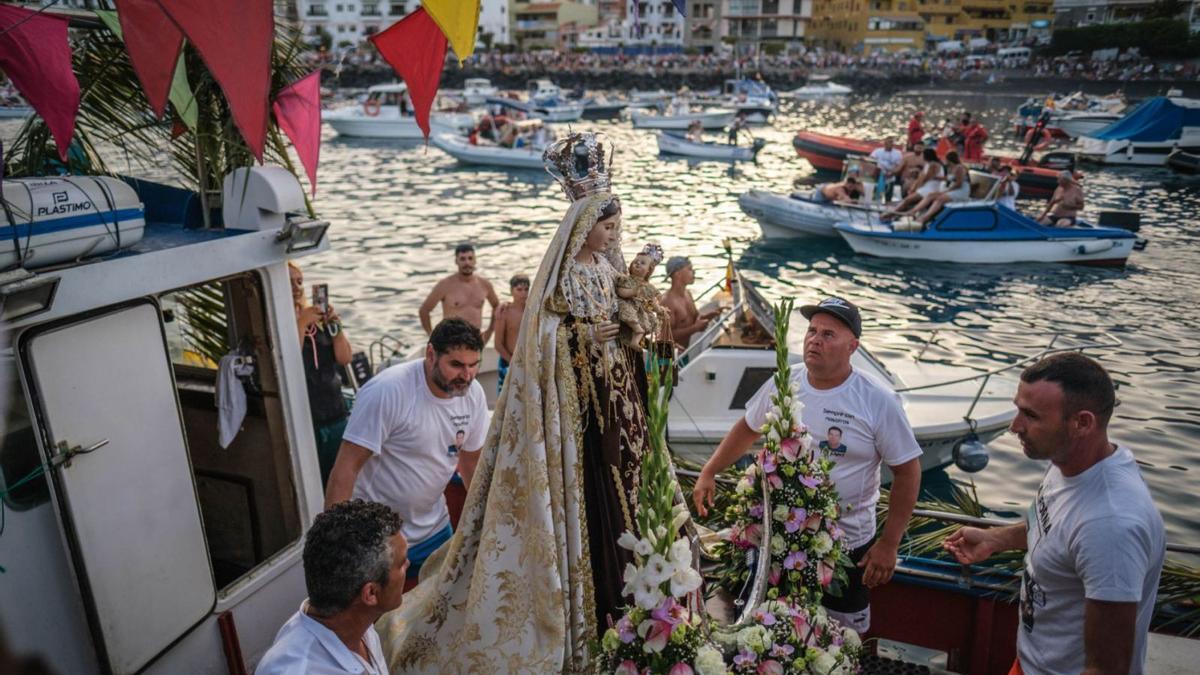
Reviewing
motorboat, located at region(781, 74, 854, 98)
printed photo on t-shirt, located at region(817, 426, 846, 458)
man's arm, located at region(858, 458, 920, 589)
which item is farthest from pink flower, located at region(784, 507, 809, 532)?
motorboat, located at region(781, 74, 854, 98)

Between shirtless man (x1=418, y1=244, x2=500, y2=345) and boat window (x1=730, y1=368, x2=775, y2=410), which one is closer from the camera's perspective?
boat window (x1=730, y1=368, x2=775, y2=410)

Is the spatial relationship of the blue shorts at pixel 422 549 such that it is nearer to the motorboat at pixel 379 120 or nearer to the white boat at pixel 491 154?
the white boat at pixel 491 154

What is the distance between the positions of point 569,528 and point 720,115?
39.8 metres

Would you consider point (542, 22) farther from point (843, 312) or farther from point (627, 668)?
point (627, 668)

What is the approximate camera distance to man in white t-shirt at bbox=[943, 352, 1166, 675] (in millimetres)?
2424

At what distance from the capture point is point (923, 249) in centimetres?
1653

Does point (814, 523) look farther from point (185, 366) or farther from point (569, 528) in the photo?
point (185, 366)

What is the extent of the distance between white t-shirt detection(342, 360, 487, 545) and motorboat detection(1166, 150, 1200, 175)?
102 ft

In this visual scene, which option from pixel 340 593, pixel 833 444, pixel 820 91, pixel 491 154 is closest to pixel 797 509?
pixel 833 444

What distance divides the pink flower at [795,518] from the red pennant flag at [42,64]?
10.8ft

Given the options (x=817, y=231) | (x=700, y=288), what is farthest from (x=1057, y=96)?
(x=700, y=288)

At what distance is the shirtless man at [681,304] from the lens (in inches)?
320

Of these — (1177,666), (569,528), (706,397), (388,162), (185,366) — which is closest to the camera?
(569,528)

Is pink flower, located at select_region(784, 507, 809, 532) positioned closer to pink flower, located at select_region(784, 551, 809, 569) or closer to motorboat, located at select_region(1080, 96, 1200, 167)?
pink flower, located at select_region(784, 551, 809, 569)
